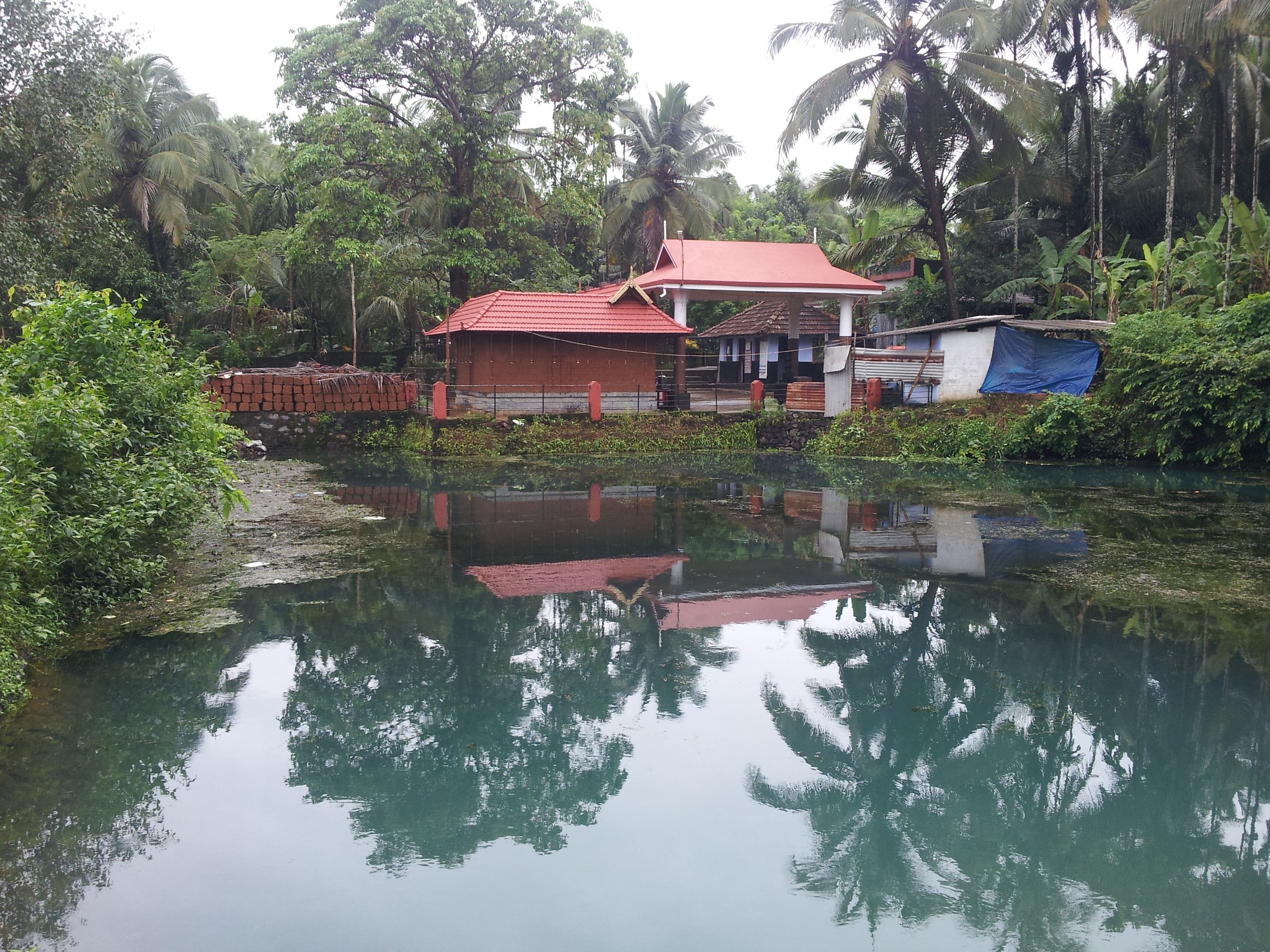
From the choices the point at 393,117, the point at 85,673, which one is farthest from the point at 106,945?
the point at 393,117

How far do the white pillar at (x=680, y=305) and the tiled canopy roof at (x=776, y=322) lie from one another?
3395 mm

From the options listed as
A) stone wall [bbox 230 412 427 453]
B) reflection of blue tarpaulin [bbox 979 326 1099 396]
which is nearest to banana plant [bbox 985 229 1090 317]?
reflection of blue tarpaulin [bbox 979 326 1099 396]

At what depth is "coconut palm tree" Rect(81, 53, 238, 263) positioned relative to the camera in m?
22.5

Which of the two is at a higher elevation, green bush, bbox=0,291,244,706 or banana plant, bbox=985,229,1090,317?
banana plant, bbox=985,229,1090,317

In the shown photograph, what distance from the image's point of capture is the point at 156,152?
2341cm

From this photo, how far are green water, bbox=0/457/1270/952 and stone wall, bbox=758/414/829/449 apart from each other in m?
9.66

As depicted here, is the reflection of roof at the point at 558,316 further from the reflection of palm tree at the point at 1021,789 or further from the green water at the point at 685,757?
the reflection of palm tree at the point at 1021,789

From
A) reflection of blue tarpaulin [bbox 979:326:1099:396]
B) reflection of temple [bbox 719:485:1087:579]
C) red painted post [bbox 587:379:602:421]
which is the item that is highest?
reflection of blue tarpaulin [bbox 979:326:1099:396]

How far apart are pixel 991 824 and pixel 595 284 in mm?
27741

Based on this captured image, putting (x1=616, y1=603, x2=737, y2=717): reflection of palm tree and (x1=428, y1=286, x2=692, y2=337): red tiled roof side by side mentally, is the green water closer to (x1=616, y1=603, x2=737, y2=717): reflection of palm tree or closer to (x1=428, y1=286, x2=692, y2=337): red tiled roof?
(x1=616, y1=603, x2=737, y2=717): reflection of palm tree

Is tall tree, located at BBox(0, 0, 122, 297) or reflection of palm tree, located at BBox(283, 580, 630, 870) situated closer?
reflection of palm tree, located at BBox(283, 580, 630, 870)

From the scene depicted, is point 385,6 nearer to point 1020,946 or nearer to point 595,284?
point 595,284

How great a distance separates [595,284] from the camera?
102 ft

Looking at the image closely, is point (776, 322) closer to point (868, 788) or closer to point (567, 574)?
point (567, 574)
